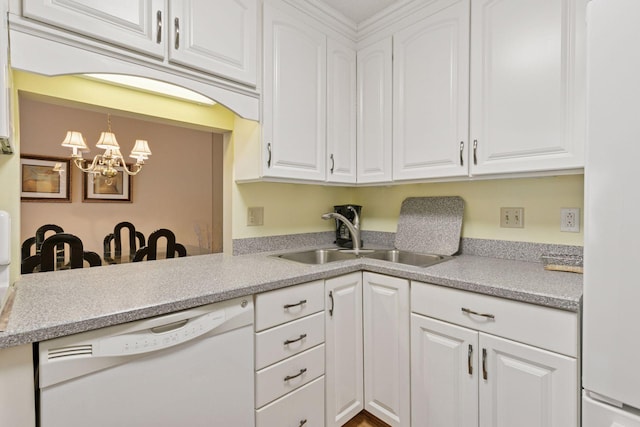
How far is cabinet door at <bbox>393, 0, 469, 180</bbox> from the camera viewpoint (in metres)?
1.53

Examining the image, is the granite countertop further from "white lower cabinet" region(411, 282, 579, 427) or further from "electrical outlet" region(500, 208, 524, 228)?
"electrical outlet" region(500, 208, 524, 228)

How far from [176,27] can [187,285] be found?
1011mm

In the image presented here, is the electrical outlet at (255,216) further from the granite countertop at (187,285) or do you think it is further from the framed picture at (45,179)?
the framed picture at (45,179)

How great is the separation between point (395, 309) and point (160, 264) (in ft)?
3.75

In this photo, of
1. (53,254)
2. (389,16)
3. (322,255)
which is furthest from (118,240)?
(389,16)

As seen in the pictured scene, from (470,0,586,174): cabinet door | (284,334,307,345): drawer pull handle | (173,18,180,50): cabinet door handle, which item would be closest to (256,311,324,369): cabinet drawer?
(284,334,307,345): drawer pull handle

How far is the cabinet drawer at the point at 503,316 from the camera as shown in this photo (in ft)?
3.31

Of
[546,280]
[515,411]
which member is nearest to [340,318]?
[515,411]

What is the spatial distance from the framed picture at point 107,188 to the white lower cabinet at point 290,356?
3.44 meters

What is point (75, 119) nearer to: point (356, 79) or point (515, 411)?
point (356, 79)

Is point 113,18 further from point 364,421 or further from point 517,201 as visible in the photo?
point 364,421

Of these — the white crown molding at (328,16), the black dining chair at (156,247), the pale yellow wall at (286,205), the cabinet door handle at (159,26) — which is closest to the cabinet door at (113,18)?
the cabinet door handle at (159,26)

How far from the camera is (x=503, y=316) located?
1132 millimetres

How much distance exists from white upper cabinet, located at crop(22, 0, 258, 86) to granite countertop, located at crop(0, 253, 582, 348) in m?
0.87
